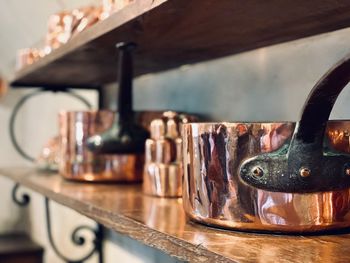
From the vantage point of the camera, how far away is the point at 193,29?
651mm

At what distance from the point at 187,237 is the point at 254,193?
0.06 m

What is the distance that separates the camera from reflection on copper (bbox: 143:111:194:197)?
73 cm

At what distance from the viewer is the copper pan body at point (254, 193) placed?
1.50 ft

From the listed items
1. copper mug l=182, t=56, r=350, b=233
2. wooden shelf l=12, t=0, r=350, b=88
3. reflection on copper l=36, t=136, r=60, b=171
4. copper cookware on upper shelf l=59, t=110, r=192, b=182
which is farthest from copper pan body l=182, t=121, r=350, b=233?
reflection on copper l=36, t=136, r=60, b=171

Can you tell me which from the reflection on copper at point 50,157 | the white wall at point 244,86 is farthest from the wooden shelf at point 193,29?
the reflection on copper at point 50,157

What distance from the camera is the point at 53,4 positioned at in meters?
1.85

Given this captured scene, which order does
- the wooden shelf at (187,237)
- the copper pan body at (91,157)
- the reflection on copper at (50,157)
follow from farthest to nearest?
the reflection on copper at (50,157) → the copper pan body at (91,157) → the wooden shelf at (187,237)

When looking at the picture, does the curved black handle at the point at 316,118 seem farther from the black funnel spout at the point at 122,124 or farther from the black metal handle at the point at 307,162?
the black funnel spout at the point at 122,124

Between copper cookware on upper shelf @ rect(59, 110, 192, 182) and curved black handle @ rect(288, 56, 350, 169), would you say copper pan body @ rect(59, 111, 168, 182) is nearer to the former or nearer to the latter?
copper cookware on upper shelf @ rect(59, 110, 192, 182)

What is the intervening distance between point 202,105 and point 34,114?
1444mm

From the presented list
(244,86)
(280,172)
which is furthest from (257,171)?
(244,86)

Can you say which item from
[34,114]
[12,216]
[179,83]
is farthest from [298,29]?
[12,216]

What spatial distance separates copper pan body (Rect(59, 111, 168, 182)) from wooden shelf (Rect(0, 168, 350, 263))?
149mm

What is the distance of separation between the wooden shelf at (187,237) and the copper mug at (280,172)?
0.6 inches
